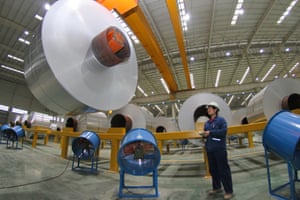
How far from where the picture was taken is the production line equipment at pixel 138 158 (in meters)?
2.02

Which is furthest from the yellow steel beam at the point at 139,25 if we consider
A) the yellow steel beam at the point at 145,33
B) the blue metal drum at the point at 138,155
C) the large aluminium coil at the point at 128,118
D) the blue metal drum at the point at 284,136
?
the blue metal drum at the point at 284,136

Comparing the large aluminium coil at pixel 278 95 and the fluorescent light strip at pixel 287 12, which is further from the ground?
the fluorescent light strip at pixel 287 12

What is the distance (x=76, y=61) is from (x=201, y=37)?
839cm

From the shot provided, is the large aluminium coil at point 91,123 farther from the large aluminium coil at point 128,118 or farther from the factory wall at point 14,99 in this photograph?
the factory wall at point 14,99

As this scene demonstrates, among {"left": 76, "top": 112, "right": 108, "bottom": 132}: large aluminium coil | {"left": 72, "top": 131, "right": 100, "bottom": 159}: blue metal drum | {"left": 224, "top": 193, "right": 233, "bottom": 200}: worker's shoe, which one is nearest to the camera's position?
{"left": 224, "top": 193, "right": 233, "bottom": 200}: worker's shoe

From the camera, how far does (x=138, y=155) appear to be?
2.03 meters

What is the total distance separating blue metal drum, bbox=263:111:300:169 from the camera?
1622 mm

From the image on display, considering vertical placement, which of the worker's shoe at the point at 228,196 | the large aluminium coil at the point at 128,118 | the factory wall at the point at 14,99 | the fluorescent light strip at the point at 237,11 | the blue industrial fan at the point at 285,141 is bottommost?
the worker's shoe at the point at 228,196

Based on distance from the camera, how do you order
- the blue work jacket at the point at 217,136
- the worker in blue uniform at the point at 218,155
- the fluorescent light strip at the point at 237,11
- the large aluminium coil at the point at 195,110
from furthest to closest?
the fluorescent light strip at the point at 237,11 < the large aluminium coil at the point at 195,110 < the blue work jacket at the point at 217,136 < the worker in blue uniform at the point at 218,155

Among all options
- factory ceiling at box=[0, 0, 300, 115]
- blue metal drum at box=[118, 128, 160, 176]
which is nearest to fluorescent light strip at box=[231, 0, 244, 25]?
factory ceiling at box=[0, 0, 300, 115]

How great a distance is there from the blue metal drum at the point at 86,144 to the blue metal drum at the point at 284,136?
3125mm

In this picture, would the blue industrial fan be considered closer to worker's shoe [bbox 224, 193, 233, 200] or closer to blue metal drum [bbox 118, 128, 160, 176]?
worker's shoe [bbox 224, 193, 233, 200]

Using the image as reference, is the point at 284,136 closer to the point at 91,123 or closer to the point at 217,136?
the point at 217,136

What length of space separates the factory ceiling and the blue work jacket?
3.44 meters
